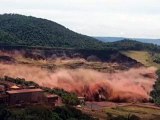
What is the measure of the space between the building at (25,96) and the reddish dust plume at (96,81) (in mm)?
22459

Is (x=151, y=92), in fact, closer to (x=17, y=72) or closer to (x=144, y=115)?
(x=144, y=115)

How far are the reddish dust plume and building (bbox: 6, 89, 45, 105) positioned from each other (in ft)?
73.7

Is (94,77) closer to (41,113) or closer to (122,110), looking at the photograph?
(122,110)

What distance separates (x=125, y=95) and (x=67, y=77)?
2230 cm

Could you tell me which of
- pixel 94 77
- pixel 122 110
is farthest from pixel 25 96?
pixel 94 77

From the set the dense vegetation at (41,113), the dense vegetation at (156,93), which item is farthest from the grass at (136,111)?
the dense vegetation at (156,93)

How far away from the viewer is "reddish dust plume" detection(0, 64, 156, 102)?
130 metres

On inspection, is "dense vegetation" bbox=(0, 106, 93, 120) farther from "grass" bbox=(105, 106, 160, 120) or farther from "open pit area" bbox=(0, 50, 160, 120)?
"grass" bbox=(105, 106, 160, 120)

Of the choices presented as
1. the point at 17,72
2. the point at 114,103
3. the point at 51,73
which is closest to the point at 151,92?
the point at 114,103

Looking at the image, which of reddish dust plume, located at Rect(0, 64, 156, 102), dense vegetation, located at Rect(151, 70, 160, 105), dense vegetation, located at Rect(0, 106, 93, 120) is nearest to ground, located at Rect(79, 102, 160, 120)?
dense vegetation, located at Rect(0, 106, 93, 120)

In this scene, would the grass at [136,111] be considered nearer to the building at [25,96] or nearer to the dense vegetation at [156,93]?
the dense vegetation at [156,93]

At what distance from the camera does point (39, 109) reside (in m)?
95.3

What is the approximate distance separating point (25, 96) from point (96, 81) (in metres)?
40.8

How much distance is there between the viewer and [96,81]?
465 feet
